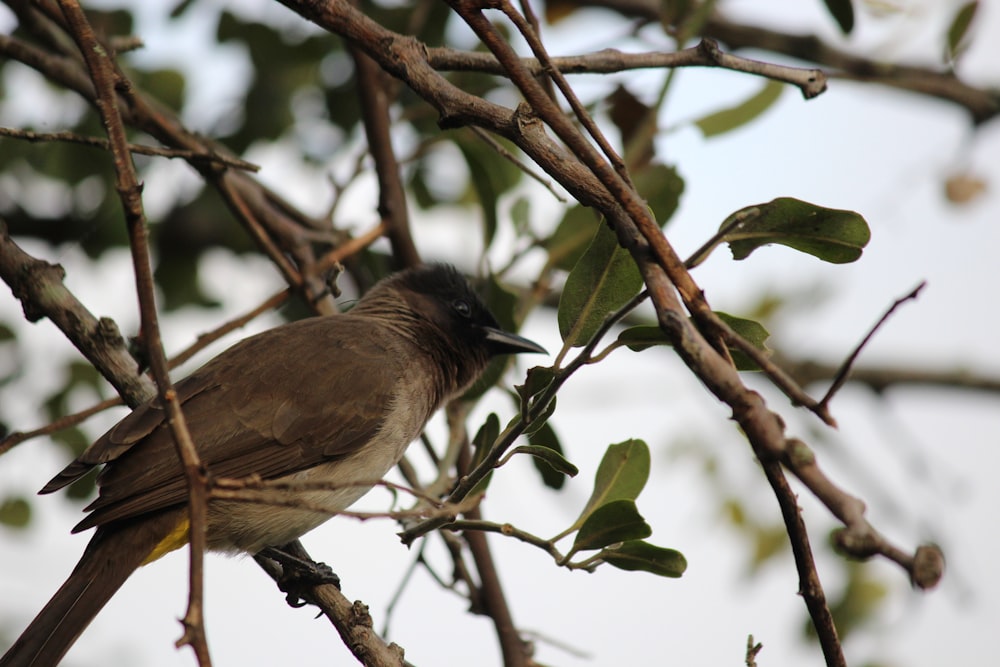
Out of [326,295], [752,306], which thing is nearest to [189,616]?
[326,295]

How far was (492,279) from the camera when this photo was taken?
12.2ft

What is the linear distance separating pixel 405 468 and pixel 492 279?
713 millimetres

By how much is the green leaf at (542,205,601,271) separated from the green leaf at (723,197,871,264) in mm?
1461

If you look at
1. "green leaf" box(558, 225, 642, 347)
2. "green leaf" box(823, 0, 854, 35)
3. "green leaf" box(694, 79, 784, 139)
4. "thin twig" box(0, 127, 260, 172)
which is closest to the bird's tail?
"thin twig" box(0, 127, 260, 172)

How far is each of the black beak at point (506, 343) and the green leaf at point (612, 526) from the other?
5.53 ft

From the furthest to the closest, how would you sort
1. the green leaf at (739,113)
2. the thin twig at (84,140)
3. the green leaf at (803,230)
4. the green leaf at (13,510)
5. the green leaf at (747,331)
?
1. the green leaf at (13,510)
2. the green leaf at (739,113)
3. the thin twig at (84,140)
4. the green leaf at (747,331)
5. the green leaf at (803,230)

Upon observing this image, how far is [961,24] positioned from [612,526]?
7.82ft

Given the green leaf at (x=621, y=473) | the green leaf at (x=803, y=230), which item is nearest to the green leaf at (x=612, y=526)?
the green leaf at (x=621, y=473)

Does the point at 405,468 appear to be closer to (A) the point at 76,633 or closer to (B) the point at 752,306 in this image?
(A) the point at 76,633

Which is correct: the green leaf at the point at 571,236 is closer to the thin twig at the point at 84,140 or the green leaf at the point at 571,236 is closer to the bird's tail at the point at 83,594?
the thin twig at the point at 84,140

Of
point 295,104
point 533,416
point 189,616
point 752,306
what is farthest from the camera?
point 752,306

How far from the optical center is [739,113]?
149 inches

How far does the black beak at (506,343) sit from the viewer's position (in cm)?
407

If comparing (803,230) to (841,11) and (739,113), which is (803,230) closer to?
(841,11)
